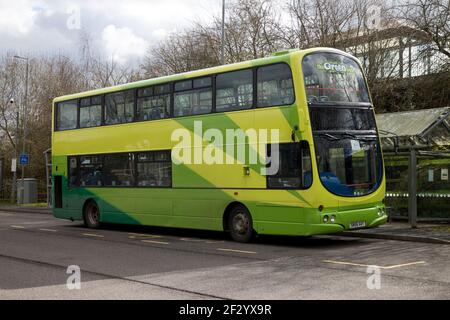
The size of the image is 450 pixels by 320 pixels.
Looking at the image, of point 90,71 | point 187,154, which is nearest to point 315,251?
point 187,154

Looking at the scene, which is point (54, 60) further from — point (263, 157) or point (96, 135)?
point (263, 157)

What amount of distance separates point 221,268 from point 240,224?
13.9 ft

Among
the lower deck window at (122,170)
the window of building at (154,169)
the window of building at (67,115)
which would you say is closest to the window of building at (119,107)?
the lower deck window at (122,170)

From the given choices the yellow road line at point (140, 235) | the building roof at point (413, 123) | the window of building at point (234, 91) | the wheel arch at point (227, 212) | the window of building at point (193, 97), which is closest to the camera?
the window of building at point (234, 91)

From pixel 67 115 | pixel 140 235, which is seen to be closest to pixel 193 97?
pixel 140 235

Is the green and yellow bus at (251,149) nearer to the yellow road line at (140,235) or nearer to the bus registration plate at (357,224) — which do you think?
the bus registration plate at (357,224)

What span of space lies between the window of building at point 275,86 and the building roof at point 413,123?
21.2 ft

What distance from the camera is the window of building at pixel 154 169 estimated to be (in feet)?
53.3

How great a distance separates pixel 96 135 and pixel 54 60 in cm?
2715

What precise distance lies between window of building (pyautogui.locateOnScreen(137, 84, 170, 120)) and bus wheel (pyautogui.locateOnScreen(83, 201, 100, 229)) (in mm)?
4166

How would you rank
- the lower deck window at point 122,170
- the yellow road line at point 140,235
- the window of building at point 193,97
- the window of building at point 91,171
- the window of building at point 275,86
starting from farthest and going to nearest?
the window of building at point 91,171 → the yellow road line at point 140,235 → the lower deck window at point 122,170 → the window of building at point 193,97 → the window of building at point 275,86

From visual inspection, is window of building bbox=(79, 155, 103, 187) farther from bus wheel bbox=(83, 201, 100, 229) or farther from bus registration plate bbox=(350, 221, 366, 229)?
bus registration plate bbox=(350, 221, 366, 229)

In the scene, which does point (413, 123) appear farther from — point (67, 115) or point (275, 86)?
point (67, 115)

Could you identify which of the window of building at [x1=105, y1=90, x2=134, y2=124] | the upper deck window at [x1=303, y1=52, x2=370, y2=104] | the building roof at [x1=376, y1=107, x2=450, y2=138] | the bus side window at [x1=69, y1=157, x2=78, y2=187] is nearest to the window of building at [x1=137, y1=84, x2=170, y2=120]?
the window of building at [x1=105, y1=90, x2=134, y2=124]
